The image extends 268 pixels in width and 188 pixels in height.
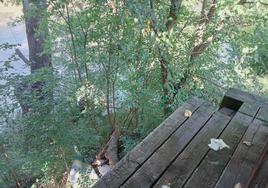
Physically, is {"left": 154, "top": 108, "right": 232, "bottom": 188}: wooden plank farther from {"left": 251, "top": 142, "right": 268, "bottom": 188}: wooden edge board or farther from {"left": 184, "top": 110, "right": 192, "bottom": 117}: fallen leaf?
{"left": 251, "top": 142, "right": 268, "bottom": 188}: wooden edge board

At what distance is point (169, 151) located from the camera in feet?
4.37

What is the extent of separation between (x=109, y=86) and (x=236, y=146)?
252 cm

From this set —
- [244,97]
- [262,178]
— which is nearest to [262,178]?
[262,178]

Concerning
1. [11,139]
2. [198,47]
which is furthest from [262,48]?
[11,139]

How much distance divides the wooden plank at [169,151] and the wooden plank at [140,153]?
0.07 feet

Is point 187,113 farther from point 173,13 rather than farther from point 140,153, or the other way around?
point 173,13

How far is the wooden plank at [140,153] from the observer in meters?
1.12

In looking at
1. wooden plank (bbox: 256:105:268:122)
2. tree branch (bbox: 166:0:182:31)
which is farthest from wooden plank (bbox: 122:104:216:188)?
tree branch (bbox: 166:0:182:31)

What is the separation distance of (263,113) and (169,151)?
2.29 ft

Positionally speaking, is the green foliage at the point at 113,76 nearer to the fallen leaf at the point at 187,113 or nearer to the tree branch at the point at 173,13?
the tree branch at the point at 173,13

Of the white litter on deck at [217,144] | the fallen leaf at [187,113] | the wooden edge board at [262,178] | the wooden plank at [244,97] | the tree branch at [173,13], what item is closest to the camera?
the wooden edge board at [262,178]

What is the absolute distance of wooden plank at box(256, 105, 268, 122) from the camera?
1.66 metres

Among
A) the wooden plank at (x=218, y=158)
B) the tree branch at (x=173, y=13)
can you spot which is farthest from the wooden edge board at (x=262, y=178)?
the tree branch at (x=173, y=13)

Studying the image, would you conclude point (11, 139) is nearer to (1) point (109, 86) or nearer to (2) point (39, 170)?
(2) point (39, 170)
